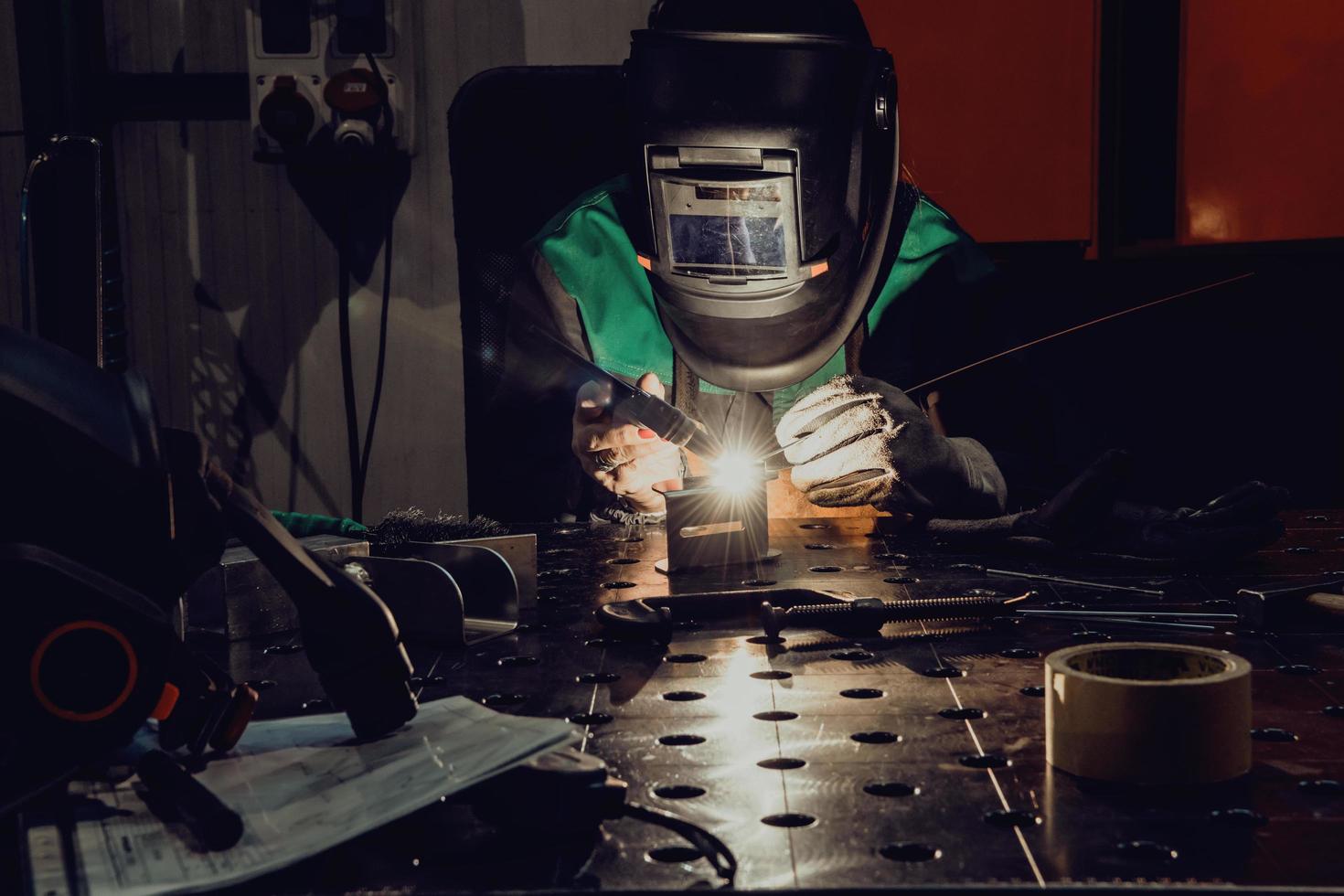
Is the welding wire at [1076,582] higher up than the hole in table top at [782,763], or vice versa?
the hole in table top at [782,763]

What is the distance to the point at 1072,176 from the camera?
2453 millimetres

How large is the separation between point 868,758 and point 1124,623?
A: 41cm

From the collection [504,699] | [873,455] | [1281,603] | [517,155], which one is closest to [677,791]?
[504,699]

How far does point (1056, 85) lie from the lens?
243 centimetres

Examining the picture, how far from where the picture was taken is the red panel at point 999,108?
2424 mm

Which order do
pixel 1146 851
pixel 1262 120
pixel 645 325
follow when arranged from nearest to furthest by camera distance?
pixel 1146 851
pixel 645 325
pixel 1262 120

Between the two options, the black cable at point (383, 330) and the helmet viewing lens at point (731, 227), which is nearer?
the helmet viewing lens at point (731, 227)

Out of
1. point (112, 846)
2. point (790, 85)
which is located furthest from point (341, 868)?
point (790, 85)

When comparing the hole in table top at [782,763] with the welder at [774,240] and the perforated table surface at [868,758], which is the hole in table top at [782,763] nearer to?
the perforated table surface at [868,758]

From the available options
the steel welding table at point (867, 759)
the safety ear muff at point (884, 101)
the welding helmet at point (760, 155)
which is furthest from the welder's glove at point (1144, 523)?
the safety ear muff at point (884, 101)

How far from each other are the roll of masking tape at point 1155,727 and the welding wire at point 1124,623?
340 mm

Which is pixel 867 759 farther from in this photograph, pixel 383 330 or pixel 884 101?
pixel 383 330

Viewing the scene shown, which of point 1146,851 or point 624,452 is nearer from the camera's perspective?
point 1146,851

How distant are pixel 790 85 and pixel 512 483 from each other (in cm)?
107
